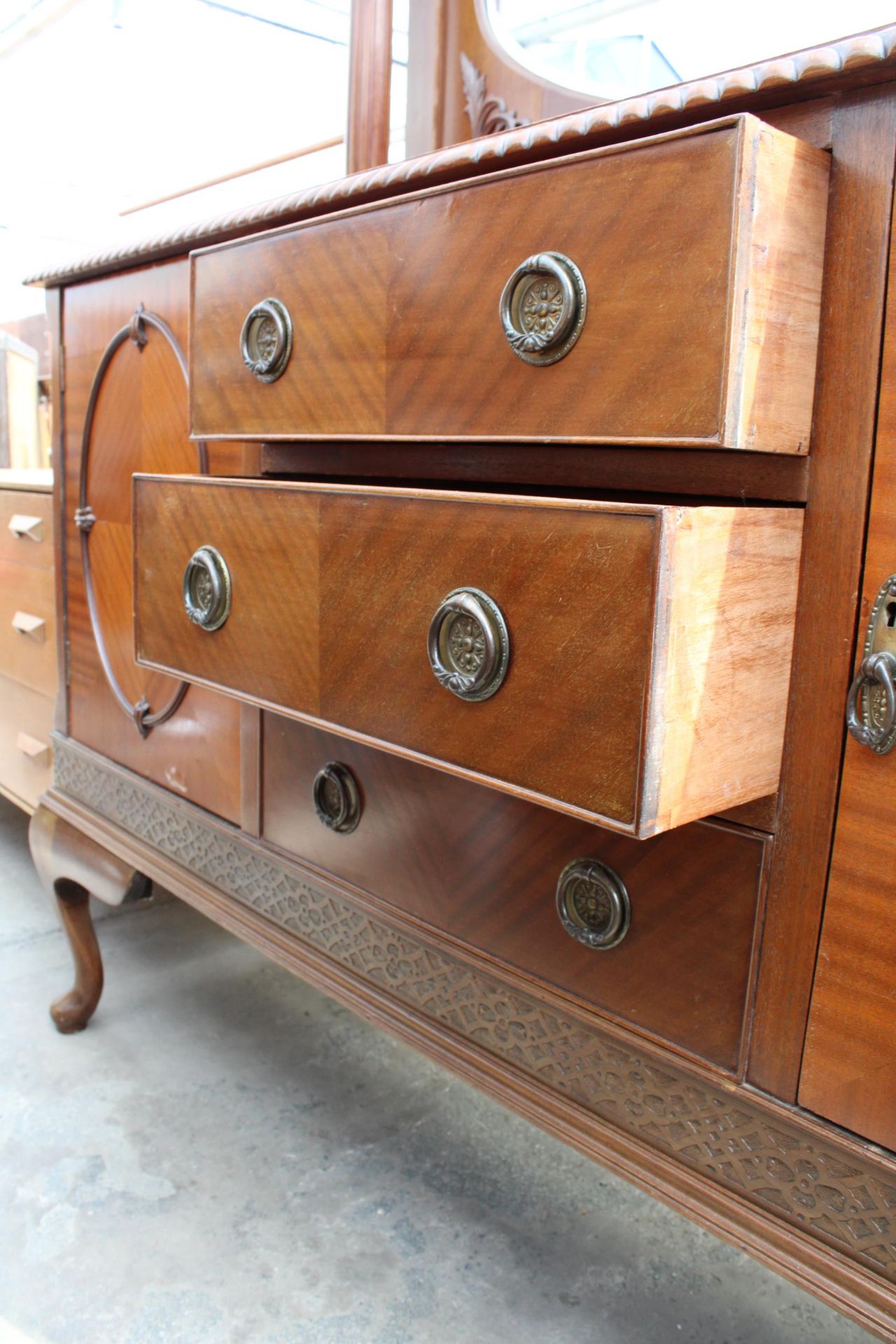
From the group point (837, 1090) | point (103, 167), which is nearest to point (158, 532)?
point (837, 1090)

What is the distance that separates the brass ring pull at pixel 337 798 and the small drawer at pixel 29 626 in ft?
1.87

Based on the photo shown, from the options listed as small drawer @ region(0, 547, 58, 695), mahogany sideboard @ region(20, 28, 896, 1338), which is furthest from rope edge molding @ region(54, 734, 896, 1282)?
small drawer @ region(0, 547, 58, 695)

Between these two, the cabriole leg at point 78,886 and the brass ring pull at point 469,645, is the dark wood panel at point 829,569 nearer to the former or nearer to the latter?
the brass ring pull at point 469,645

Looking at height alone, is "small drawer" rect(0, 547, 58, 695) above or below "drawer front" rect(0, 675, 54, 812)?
above

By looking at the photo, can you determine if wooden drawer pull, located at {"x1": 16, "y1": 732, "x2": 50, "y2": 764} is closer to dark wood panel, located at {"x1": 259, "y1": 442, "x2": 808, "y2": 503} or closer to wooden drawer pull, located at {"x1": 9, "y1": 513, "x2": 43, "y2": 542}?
wooden drawer pull, located at {"x1": 9, "y1": 513, "x2": 43, "y2": 542}

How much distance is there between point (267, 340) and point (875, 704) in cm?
46

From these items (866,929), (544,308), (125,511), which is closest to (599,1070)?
(866,929)

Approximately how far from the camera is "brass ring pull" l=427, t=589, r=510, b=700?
0.51 m

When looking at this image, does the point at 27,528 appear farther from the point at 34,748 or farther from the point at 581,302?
the point at 581,302

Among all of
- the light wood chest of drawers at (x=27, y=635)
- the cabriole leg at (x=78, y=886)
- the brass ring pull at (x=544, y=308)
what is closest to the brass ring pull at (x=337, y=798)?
the brass ring pull at (x=544, y=308)

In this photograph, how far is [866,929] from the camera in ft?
1.63

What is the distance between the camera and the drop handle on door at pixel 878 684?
0.47 meters

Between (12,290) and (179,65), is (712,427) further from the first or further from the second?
(12,290)

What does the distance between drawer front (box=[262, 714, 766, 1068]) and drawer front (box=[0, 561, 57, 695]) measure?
576mm
